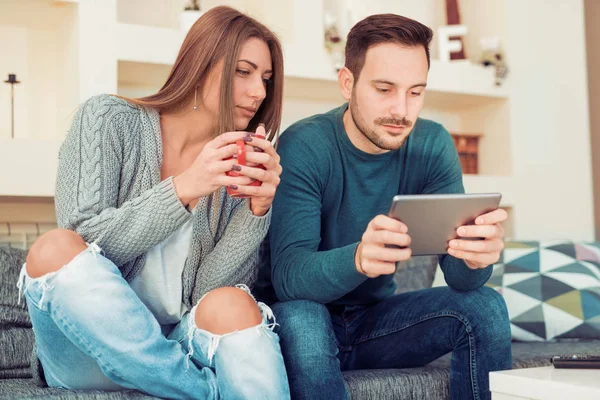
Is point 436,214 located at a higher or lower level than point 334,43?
lower

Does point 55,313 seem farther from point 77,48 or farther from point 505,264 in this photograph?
point 505,264

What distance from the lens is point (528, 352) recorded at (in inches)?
79.4

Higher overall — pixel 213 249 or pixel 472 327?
pixel 213 249

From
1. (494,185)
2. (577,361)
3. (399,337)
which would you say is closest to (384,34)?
(399,337)

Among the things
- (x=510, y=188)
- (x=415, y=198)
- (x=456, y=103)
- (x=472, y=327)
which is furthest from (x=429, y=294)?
(x=456, y=103)

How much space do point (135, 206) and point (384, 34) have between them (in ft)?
2.42

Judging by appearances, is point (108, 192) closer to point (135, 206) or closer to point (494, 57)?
point (135, 206)

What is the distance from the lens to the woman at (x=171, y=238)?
130cm

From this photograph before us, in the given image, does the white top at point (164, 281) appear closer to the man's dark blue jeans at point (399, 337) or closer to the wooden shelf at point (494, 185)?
the man's dark blue jeans at point (399, 337)

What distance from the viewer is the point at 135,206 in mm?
1465

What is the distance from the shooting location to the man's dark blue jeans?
1436mm

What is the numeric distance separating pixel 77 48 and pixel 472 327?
1584mm

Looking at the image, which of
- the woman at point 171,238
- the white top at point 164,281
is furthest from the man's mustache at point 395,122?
the white top at point 164,281

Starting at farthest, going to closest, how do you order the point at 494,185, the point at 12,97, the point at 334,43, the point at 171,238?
the point at 494,185 < the point at 334,43 < the point at 12,97 < the point at 171,238
